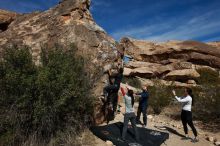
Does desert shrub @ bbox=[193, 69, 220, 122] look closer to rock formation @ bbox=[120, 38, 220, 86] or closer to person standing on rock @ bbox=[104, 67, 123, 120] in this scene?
person standing on rock @ bbox=[104, 67, 123, 120]

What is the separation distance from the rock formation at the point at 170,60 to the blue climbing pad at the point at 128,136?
19.8 m

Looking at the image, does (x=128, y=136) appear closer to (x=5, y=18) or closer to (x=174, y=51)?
(x=5, y=18)

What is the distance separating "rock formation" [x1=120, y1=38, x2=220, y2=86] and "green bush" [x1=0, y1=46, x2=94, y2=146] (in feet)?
71.2

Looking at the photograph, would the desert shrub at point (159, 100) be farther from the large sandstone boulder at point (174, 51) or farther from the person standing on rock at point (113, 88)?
the large sandstone boulder at point (174, 51)

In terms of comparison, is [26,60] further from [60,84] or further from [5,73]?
[60,84]

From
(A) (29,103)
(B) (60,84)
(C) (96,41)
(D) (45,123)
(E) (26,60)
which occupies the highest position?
(C) (96,41)

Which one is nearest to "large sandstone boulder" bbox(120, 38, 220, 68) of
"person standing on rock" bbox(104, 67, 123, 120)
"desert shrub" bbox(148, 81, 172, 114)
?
"desert shrub" bbox(148, 81, 172, 114)

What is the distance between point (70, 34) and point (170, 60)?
2455 centimetres

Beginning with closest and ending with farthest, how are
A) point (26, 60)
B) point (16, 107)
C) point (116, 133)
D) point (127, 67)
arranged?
point (16, 107)
point (26, 60)
point (116, 133)
point (127, 67)

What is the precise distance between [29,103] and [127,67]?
25.3 meters

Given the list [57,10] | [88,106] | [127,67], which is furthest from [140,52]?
[88,106]

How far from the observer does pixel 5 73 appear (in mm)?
9031

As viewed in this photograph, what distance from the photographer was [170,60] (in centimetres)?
3466

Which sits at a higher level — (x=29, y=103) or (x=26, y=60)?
(x=26, y=60)
